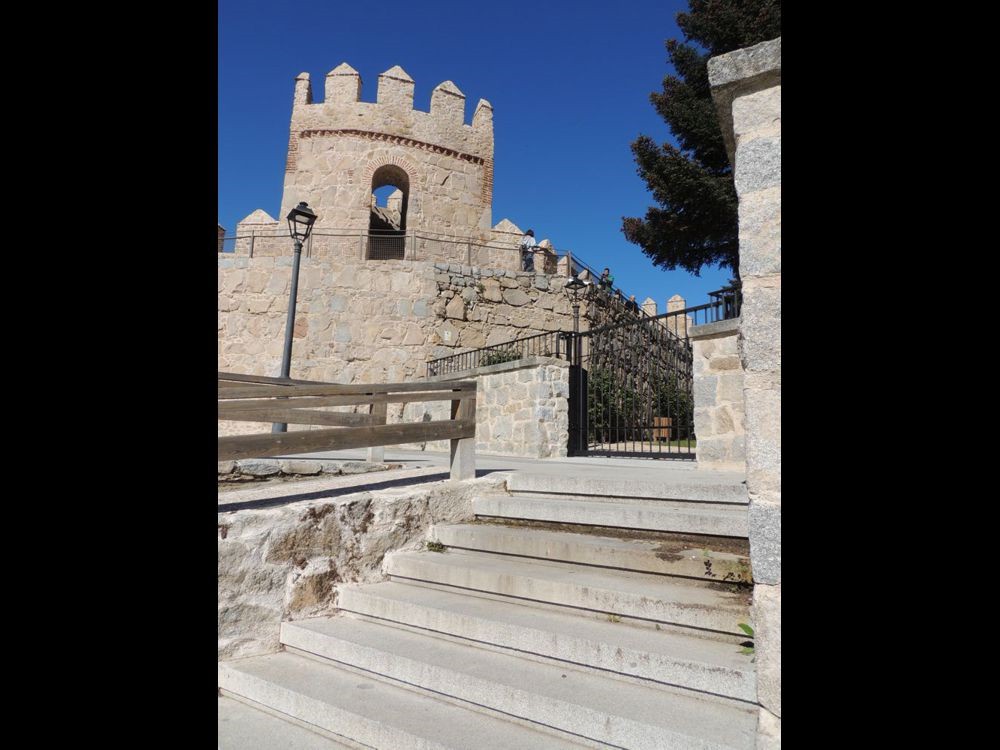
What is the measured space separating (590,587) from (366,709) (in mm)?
1137

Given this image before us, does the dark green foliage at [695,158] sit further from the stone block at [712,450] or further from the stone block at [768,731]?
the stone block at [768,731]

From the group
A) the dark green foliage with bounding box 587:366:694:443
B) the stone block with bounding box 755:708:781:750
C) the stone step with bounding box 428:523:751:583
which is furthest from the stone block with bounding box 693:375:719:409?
the stone block with bounding box 755:708:781:750

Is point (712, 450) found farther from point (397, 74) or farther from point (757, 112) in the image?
point (397, 74)

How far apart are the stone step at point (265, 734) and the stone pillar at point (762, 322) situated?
171 cm

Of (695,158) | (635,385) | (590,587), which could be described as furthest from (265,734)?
(695,158)

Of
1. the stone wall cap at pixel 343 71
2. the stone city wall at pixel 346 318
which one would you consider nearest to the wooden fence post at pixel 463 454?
the stone city wall at pixel 346 318

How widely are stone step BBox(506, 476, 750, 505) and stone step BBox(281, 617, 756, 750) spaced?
1529 millimetres

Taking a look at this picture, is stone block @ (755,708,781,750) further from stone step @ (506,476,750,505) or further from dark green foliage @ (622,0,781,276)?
dark green foliage @ (622,0,781,276)

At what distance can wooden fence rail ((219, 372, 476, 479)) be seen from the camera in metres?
3.48

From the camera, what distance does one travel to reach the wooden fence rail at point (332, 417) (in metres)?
3.48

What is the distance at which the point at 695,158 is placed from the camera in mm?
16297
